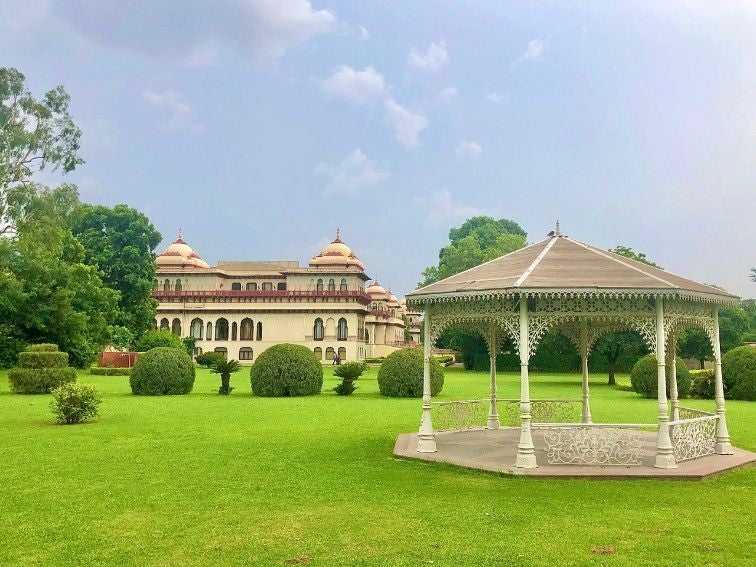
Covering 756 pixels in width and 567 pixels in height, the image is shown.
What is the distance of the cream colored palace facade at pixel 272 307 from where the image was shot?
61844mm

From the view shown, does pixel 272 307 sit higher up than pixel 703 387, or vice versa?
pixel 272 307

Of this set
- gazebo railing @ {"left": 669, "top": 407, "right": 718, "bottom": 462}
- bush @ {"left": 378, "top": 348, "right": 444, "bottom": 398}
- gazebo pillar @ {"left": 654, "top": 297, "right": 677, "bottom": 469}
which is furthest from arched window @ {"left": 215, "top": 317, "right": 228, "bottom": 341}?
gazebo pillar @ {"left": 654, "top": 297, "right": 677, "bottom": 469}

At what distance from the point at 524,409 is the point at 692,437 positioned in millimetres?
2917

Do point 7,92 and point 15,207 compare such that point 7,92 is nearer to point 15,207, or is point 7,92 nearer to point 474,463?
point 15,207

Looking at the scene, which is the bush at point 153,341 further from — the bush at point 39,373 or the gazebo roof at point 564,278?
the gazebo roof at point 564,278

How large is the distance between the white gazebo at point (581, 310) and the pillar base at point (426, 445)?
0.02 m

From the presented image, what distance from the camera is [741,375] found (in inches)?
930

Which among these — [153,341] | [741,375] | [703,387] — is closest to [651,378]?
[703,387]

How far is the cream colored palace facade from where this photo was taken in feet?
203

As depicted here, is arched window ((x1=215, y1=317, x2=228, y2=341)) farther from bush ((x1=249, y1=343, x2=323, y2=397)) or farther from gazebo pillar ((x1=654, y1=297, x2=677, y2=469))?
gazebo pillar ((x1=654, y1=297, x2=677, y2=469))

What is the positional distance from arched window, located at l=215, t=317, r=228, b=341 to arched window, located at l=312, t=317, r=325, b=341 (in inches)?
341

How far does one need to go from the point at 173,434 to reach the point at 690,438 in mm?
9674

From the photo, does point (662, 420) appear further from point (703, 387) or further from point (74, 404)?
point (703, 387)

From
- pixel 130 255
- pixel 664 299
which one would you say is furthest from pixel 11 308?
pixel 664 299
